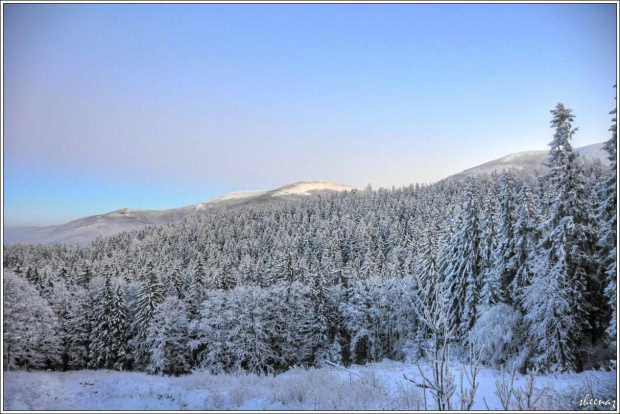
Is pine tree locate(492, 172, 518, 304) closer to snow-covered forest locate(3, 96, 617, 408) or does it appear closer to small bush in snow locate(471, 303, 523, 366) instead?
snow-covered forest locate(3, 96, 617, 408)

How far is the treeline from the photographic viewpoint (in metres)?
17.8

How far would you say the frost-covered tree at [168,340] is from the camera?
1511 inches

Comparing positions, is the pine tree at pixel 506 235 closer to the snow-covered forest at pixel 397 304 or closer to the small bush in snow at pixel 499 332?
the snow-covered forest at pixel 397 304

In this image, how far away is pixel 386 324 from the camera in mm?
42781

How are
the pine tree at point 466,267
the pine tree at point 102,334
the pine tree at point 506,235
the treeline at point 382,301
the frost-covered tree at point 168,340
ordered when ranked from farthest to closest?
the pine tree at point 102,334, the frost-covered tree at point 168,340, the pine tree at point 466,267, the pine tree at point 506,235, the treeline at point 382,301

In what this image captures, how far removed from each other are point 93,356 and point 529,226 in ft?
158

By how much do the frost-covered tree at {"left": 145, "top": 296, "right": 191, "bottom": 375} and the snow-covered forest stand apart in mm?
182

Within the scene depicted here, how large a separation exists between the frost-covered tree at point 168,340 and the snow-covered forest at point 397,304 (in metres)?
0.18

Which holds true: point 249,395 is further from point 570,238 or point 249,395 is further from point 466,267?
point 466,267

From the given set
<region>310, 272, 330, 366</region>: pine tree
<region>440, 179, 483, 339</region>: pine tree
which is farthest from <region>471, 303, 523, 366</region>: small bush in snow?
<region>310, 272, 330, 366</region>: pine tree

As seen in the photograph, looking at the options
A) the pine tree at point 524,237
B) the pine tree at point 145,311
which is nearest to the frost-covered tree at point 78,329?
the pine tree at point 145,311

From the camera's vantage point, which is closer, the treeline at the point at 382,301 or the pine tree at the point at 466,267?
the treeline at the point at 382,301

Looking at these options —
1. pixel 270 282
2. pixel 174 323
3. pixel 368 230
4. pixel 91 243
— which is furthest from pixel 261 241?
pixel 91 243

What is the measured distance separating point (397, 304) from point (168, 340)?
91.9ft
